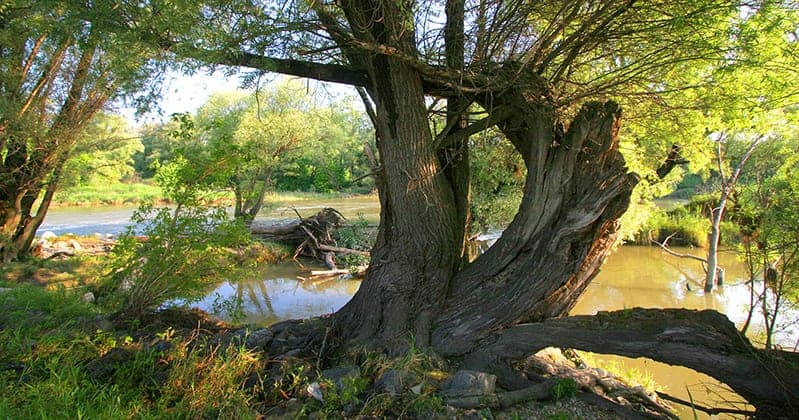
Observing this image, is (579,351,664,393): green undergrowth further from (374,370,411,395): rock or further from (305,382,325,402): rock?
(305,382,325,402): rock

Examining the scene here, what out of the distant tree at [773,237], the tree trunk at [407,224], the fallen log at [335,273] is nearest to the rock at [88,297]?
the tree trunk at [407,224]

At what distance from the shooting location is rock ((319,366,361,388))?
340 centimetres

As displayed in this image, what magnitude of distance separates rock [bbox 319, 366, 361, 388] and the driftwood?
32.6ft

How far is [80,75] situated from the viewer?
831 cm

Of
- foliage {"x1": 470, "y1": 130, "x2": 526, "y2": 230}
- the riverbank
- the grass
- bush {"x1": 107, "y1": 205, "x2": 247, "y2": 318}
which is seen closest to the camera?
the riverbank

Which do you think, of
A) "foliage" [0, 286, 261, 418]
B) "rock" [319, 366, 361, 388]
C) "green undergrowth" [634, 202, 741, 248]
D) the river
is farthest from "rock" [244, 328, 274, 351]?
"green undergrowth" [634, 202, 741, 248]

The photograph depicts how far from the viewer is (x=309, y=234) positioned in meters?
14.0

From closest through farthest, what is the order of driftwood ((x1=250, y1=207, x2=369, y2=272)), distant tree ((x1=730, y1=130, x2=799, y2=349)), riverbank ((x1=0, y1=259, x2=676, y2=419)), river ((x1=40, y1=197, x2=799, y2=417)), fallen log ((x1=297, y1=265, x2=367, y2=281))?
distant tree ((x1=730, y1=130, x2=799, y2=349)) → riverbank ((x1=0, y1=259, x2=676, y2=419)) → river ((x1=40, y1=197, x2=799, y2=417)) → fallen log ((x1=297, y1=265, x2=367, y2=281)) → driftwood ((x1=250, y1=207, x2=369, y2=272))

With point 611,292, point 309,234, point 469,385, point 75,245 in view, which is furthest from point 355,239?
point 469,385

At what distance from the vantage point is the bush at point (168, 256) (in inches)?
190

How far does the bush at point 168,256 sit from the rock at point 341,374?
87.8 inches

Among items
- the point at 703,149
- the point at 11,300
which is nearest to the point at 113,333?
the point at 11,300

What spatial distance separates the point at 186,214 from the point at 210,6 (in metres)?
2.42

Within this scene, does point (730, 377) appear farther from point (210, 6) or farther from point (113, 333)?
point (113, 333)
